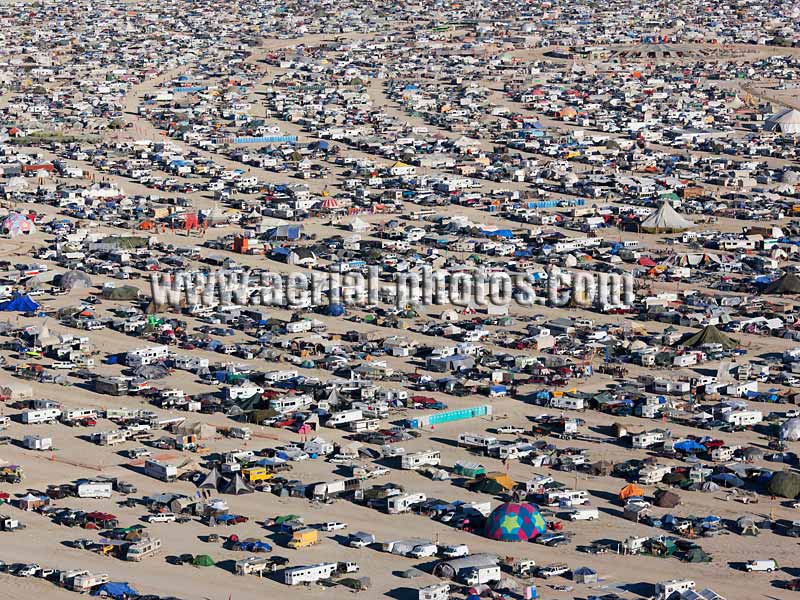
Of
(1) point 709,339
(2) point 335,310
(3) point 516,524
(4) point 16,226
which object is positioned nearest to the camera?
(3) point 516,524

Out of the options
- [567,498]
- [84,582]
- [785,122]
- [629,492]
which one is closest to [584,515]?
[567,498]

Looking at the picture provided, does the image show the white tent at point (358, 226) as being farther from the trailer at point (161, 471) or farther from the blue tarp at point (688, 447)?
the trailer at point (161, 471)

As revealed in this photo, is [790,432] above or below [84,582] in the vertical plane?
above

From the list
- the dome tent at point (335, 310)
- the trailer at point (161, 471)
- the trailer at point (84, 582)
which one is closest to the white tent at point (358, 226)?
the dome tent at point (335, 310)

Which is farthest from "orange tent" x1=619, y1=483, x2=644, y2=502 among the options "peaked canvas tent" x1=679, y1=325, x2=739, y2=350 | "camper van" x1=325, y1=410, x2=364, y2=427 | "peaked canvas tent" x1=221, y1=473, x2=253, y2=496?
"peaked canvas tent" x1=679, y1=325, x2=739, y2=350

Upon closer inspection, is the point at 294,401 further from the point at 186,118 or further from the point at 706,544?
the point at 186,118

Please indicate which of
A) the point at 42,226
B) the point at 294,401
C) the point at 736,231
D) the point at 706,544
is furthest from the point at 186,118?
the point at 706,544

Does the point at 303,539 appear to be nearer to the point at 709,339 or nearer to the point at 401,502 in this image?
the point at 401,502
